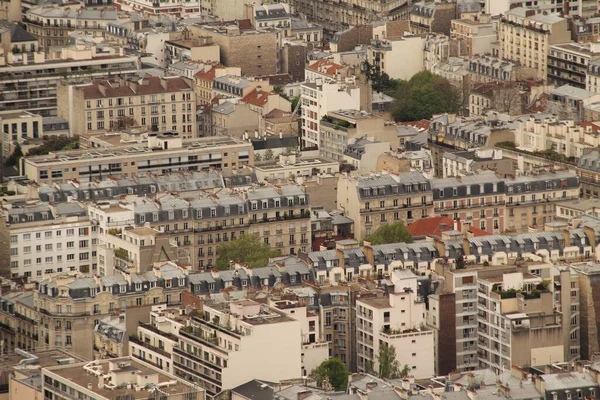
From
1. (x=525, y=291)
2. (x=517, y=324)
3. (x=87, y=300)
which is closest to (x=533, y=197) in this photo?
(x=525, y=291)

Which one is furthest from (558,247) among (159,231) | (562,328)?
(159,231)

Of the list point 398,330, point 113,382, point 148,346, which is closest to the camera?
point 113,382

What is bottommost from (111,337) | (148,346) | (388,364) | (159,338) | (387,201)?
(388,364)

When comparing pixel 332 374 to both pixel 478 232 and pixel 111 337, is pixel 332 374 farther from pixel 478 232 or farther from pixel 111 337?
pixel 478 232

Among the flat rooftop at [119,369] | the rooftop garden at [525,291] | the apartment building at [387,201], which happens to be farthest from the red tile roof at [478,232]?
the flat rooftop at [119,369]

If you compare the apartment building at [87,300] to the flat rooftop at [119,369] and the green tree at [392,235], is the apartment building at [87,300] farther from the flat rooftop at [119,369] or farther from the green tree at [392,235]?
the green tree at [392,235]

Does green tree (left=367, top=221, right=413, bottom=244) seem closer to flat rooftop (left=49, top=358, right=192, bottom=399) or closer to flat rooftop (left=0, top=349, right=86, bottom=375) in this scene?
flat rooftop (left=0, top=349, right=86, bottom=375)
